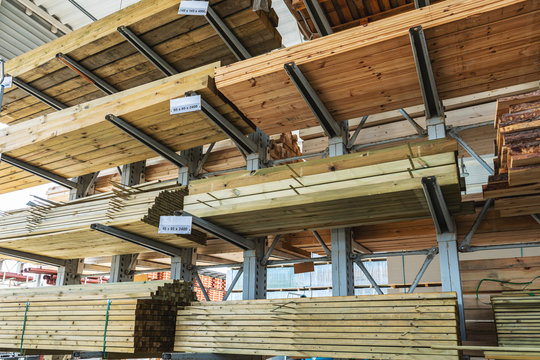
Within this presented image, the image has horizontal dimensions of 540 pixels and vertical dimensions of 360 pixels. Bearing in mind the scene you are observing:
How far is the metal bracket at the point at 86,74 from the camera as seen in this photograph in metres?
7.25

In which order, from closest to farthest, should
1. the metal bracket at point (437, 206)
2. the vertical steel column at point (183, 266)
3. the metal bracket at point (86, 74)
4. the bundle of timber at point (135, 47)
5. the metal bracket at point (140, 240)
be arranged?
the metal bracket at point (437, 206) → the bundle of timber at point (135, 47) → the metal bracket at point (140, 240) → the metal bracket at point (86, 74) → the vertical steel column at point (183, 266)

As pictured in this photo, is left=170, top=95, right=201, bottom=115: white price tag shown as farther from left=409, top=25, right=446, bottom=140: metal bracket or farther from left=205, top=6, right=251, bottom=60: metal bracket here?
left=409, top=25, right=446, bottom=140: metal bracket

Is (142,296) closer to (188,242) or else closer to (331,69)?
(188,242)

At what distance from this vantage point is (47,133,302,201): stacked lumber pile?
8.10 meters

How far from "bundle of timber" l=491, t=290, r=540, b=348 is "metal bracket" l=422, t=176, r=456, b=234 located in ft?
3.24

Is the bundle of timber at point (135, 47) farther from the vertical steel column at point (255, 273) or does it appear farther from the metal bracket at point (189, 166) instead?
the vertical steel column at point (255, 273)

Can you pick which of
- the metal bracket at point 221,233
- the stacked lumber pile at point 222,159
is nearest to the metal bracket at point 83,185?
the stacked lumber pile at point 222,159

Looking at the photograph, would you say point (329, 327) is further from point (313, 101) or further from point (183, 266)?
point (183, 266)

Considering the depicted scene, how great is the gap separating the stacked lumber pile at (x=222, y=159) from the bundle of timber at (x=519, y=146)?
3.83 metres

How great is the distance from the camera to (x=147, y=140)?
7.08 metres

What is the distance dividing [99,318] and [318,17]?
492 centimetres

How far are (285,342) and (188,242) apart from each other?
2971 mm

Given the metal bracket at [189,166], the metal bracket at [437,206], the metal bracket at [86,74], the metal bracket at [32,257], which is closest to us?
the metal bracket at [437,206]

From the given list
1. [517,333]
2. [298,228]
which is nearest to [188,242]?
[298,228]
